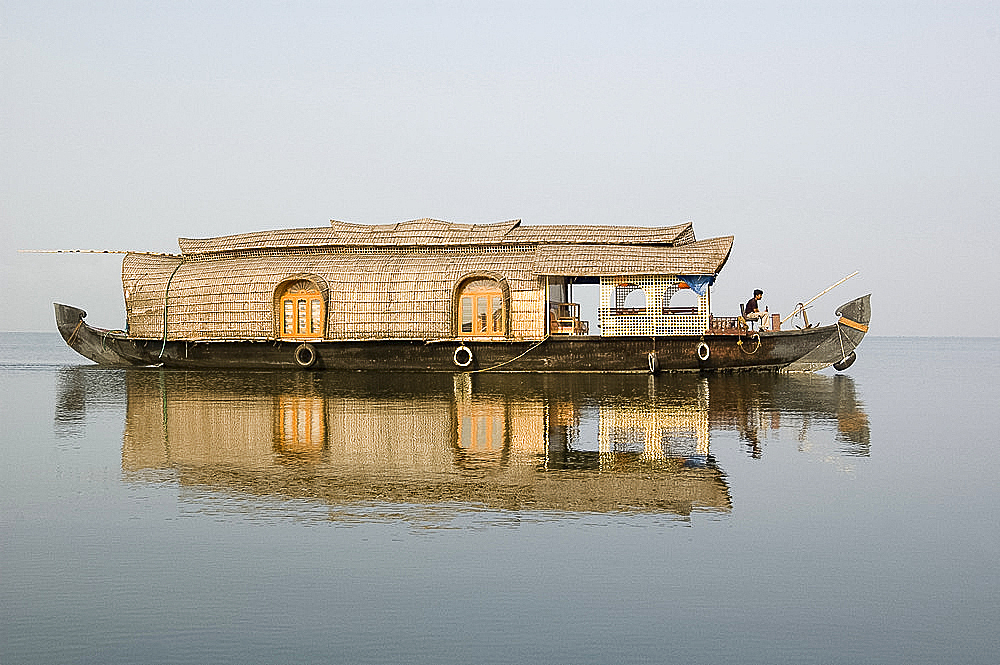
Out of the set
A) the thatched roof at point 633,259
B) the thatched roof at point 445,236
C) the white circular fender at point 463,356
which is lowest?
the white circular fender at point 463,356

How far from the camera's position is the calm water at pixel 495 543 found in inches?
→ 182

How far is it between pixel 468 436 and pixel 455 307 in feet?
41.9

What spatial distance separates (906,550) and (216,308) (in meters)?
22.5

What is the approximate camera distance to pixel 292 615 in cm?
493

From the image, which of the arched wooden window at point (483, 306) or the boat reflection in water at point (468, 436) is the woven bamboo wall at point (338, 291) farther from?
the boat reflection in water at point (468, 436)

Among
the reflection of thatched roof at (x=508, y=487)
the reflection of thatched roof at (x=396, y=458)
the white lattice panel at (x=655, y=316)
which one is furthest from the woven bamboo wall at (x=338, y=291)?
the reflection of thatched roof at (x=508, y=487)

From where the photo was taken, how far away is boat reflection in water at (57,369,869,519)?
8117mm

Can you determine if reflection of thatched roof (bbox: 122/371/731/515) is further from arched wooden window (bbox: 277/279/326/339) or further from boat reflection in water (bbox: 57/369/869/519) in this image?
arched wooden window (bbox: 277/279/326/339)

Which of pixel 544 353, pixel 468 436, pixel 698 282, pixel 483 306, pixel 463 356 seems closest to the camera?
pixel 468 436

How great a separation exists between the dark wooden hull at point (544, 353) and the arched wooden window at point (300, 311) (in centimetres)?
57

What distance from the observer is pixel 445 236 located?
2561cm

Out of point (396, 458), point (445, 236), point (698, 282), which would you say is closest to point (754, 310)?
point (698, 282)

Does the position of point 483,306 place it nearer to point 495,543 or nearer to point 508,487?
point 508,487

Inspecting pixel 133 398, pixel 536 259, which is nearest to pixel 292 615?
pixel 133 398
